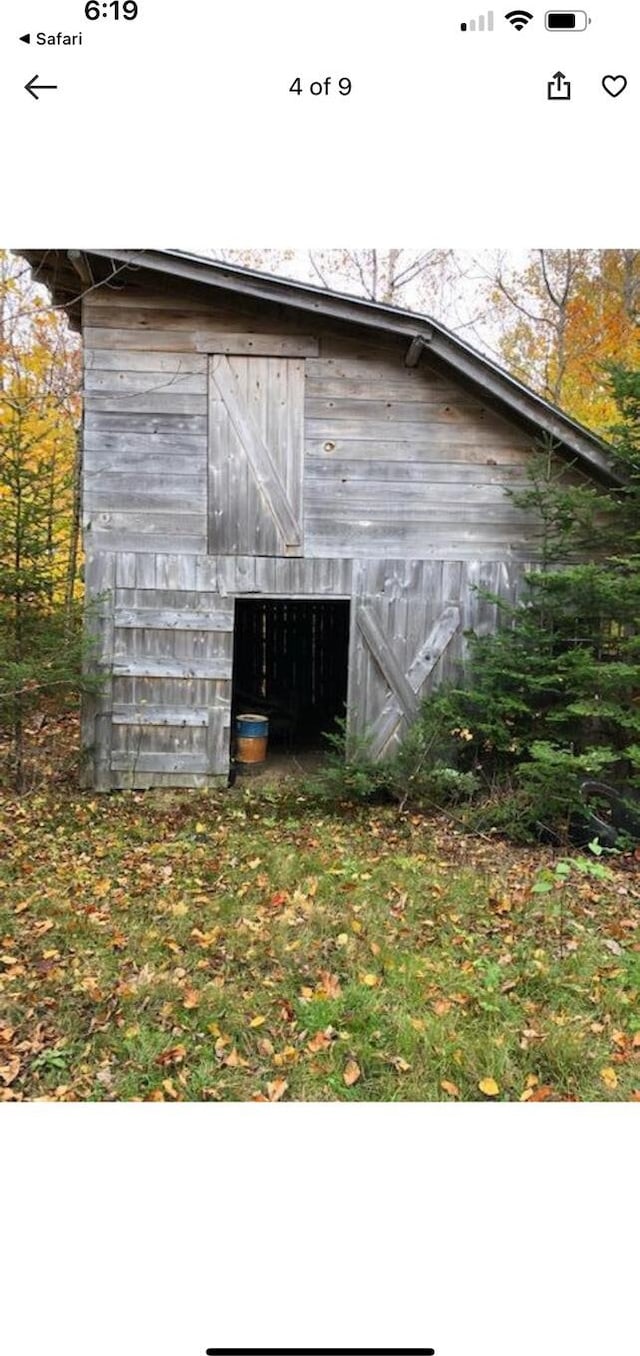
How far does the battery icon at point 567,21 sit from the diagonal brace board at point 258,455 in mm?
6349

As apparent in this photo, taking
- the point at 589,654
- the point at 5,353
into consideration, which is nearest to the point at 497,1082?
the point at 589,654

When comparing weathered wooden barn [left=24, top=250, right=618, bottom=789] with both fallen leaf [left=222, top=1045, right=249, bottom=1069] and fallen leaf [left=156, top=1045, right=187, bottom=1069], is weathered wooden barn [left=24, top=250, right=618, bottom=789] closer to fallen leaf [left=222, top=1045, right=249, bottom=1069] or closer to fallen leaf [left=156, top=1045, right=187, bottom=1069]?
fallen leaf [left=156, top=1045, right=187, bottom=1069]

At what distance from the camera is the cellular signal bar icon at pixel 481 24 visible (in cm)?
107

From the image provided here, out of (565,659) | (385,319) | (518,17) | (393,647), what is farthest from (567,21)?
(393,647)

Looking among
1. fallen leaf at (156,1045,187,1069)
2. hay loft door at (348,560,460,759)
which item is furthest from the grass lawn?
hay loft door at (348,560,460,759)

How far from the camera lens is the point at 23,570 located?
666 centimetres

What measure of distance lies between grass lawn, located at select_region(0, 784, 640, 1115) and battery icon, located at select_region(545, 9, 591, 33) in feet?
10.0

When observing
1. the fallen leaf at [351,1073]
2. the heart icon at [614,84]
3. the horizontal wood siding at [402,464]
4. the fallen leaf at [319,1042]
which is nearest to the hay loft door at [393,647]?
the horizontal wood siding at [402,464]

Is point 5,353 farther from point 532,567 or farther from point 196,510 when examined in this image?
point 532,567

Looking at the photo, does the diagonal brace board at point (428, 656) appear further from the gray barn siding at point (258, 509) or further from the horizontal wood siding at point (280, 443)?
the horizontal wood siding at point (280, 443)

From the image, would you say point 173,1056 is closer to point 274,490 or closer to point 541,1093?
point 541,1093

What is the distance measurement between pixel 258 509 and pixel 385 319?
2222mm

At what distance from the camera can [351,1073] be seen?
112 inches

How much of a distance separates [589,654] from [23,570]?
209 inches
